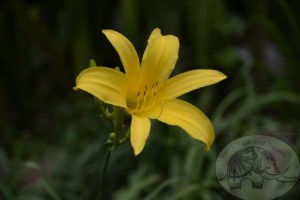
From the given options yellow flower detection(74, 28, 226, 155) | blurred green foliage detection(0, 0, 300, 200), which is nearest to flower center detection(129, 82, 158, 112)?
yellow flower detection(74, 28, 226, 155)

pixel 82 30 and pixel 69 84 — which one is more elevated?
pixel 82 30

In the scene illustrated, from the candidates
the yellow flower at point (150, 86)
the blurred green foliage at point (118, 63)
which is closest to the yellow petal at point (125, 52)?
the yellow flower at point (150, 86)

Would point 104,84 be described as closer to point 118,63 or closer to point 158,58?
point 158,58

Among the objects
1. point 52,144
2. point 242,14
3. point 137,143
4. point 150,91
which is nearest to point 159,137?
point 52,144

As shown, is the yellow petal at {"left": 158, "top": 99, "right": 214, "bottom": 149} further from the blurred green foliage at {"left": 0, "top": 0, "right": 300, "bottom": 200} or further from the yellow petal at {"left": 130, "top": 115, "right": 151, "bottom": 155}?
the blurred green foliage at {"left": 0, "top": 0, "right": 300, "bottom": 200}

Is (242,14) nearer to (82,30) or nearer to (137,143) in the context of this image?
(82,30)
